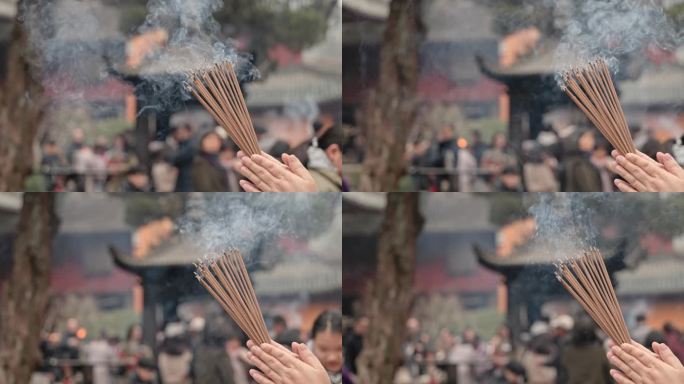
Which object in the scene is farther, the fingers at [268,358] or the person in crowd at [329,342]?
the person in crowd at [329,342]

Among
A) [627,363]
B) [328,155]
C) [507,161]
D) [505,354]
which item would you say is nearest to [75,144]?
[328,155]

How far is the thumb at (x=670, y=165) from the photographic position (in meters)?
2.40

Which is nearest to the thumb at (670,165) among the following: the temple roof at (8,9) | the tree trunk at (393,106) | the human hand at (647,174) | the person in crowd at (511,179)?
the human hand at (647,174)

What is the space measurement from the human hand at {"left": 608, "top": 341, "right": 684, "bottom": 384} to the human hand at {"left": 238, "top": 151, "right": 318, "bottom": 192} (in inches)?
32.5

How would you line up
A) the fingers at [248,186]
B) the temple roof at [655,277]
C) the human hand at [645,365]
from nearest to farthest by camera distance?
the human hand at [645,365], the fingers at [248,186], the temple roof at [655,277]

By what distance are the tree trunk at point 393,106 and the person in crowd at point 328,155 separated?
0.22ft

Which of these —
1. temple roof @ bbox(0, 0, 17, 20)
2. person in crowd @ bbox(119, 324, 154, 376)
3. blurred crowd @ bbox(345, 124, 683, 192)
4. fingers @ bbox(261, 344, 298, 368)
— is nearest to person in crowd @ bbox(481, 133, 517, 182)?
blurred crowd @ bbox(345, 124, 683, 192)

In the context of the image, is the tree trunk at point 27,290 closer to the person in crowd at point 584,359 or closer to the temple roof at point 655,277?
the person in crowd at point 584,359

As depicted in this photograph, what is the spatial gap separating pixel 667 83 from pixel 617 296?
1.79ft

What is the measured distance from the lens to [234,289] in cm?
258

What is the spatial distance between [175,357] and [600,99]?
124 centimetres

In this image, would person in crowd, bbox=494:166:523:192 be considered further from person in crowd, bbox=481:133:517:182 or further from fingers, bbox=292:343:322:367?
fingers, bbox=292:343:322:367

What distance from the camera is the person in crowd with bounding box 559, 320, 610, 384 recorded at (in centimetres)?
266

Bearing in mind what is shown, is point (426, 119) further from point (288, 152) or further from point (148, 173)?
A: point (148, 173)
